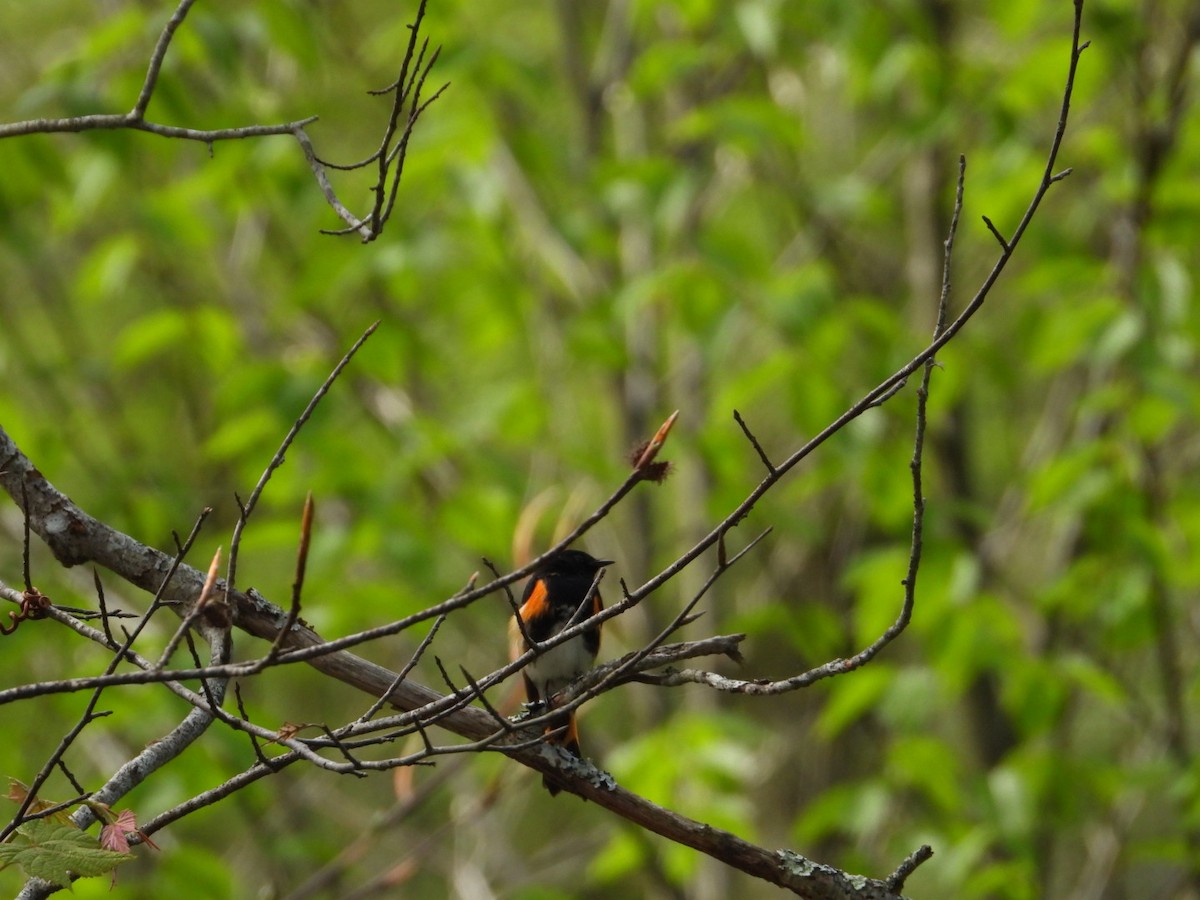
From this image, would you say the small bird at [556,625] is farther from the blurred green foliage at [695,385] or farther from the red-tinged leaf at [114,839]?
the red-tinged leaf at [114,839]

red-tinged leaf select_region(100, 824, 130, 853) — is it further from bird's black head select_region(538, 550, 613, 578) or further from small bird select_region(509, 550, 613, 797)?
bird's black head select_region(538, 550, 613, 578)

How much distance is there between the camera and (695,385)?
6.29 metres

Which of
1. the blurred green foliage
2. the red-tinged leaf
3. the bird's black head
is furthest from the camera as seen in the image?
the blurred green foliage

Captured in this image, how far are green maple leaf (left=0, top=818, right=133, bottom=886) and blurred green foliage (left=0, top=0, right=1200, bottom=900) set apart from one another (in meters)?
1.65

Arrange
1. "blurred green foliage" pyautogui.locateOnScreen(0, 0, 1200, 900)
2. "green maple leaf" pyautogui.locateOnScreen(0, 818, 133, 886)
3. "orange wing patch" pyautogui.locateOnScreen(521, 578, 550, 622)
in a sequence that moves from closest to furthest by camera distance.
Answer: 1. "green maple leaf" pyautogui.locateOnScreen(0, 818, 133, 886)
2. "orange wing patch" pyautogui.locateOnScreen(521, 578, 550, 622)
3. "blurred green foliage" pyautogui.locateOnScreen(0, 0, 1200, 900)

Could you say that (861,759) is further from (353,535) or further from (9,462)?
(9,462)

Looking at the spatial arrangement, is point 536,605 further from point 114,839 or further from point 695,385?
point 695,385

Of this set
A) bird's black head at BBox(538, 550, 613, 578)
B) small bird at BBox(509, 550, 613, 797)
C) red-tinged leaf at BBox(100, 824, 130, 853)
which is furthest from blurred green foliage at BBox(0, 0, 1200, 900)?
red-tinged leaf at BBox(100, 824, 130, 853)

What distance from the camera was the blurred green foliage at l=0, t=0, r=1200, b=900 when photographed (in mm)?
4699

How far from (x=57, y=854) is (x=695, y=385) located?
193 inches

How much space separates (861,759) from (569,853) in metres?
1.60

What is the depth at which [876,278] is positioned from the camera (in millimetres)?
6602

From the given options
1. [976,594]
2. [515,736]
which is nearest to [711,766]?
[976,594]

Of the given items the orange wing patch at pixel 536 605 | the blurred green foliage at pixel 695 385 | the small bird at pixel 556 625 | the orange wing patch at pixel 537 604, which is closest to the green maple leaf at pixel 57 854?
the blurred green foliage at pixel 695 385
